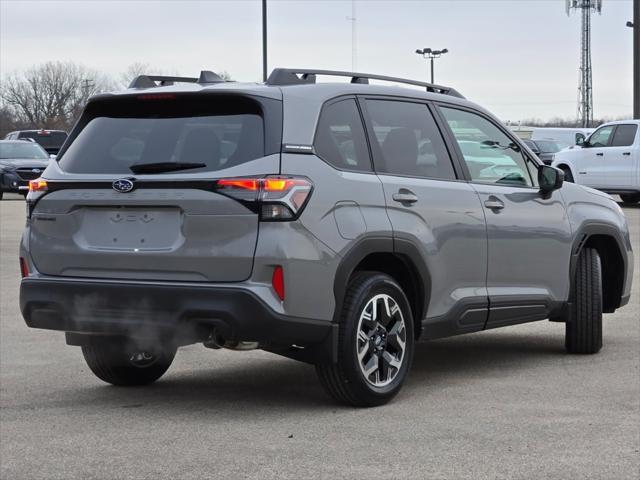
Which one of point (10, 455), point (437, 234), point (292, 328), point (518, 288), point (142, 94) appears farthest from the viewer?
point (518, 288)

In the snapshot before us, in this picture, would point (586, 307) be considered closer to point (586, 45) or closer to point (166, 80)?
point (166, 80)

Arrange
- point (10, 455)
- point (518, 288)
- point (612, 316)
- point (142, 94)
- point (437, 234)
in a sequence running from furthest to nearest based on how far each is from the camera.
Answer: point (612, 316)
point (518, 288)
point (437, 234)
point (142, 94)
point (10, 455)

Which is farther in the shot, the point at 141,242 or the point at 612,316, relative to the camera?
the point at 612,316

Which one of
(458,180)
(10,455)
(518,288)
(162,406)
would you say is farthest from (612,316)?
(10,455)

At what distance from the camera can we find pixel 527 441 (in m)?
5.99

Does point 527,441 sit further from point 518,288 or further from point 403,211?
point 518,288

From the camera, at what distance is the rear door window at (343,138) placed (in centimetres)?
682

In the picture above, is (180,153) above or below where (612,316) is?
above

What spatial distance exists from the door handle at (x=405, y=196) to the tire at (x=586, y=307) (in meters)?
1.91

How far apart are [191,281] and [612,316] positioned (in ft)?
18.0

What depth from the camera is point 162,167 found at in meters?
6.65

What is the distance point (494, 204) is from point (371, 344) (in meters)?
1.48

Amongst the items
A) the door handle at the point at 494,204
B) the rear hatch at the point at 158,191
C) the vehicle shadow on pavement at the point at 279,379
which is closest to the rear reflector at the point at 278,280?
the rear hatch at the point at 158,191

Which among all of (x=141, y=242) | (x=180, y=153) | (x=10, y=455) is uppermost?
(x=180, y=153)
